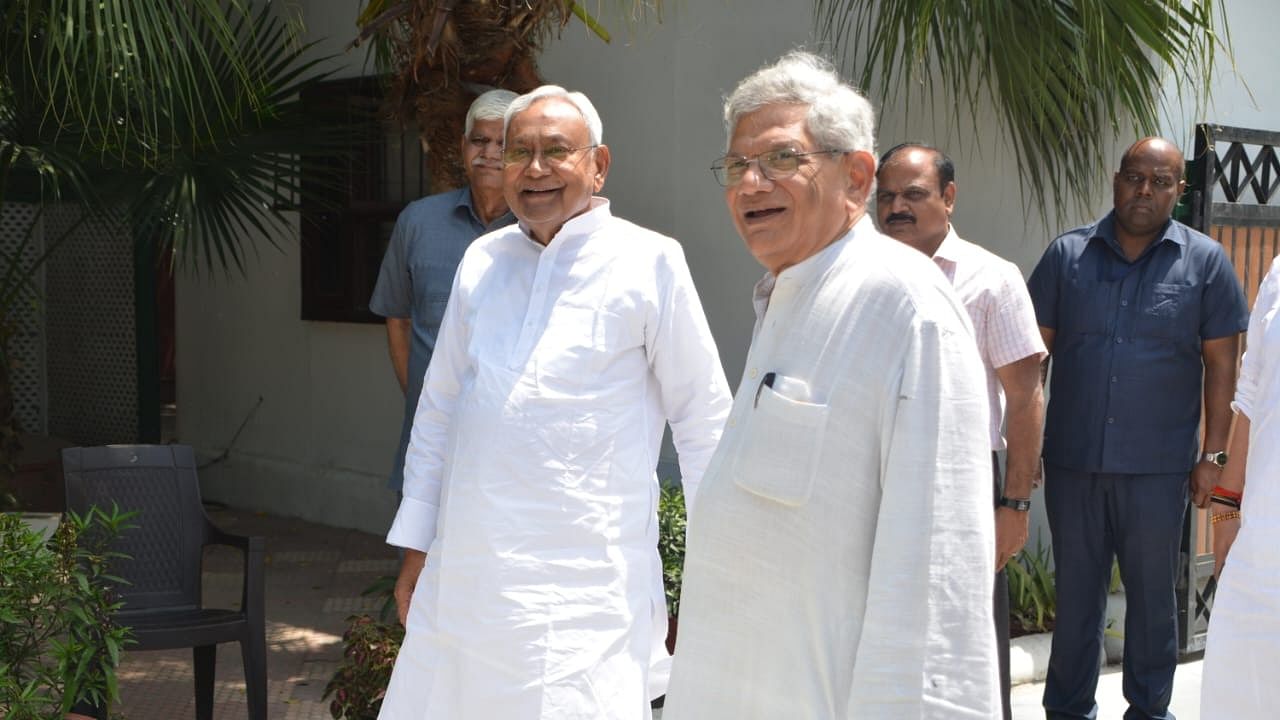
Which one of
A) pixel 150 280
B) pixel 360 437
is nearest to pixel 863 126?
pixel 360 437

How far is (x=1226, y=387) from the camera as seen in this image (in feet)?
15.5

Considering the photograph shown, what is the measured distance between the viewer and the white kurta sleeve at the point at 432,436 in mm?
3277

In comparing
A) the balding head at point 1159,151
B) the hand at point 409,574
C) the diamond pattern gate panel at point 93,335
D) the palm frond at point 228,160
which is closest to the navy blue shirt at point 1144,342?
the balding head at point 1159,151

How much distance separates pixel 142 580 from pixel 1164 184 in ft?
11.5

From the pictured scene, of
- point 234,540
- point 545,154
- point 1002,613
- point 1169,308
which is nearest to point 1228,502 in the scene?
point 1002,613

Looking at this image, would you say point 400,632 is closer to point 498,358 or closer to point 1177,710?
point 498,358

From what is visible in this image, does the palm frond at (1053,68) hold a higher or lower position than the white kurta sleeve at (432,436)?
higher

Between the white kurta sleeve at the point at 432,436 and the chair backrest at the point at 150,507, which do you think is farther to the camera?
the chair backrest at the point at 150,507

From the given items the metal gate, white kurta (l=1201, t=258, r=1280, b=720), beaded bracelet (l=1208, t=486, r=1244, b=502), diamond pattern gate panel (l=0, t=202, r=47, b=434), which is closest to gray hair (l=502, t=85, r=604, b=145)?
white kurta (l=1201, t=258, r=1280, b=720)

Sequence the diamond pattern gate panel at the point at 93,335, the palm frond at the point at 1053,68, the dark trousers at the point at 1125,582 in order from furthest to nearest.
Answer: the diamond pattern gate panel at the point at 93,335 → the palm frond at the point at 1053,68 → the dark trousers at the point at 1125,582

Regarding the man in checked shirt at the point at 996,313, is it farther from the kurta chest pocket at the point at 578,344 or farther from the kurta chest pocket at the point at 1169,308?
the kurta chest pocket at the point at 578,344

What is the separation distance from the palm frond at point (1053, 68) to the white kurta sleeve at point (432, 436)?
7.06ft

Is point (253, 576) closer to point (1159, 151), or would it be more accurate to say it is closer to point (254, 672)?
point (254, 672)

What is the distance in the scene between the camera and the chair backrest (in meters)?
4.53
